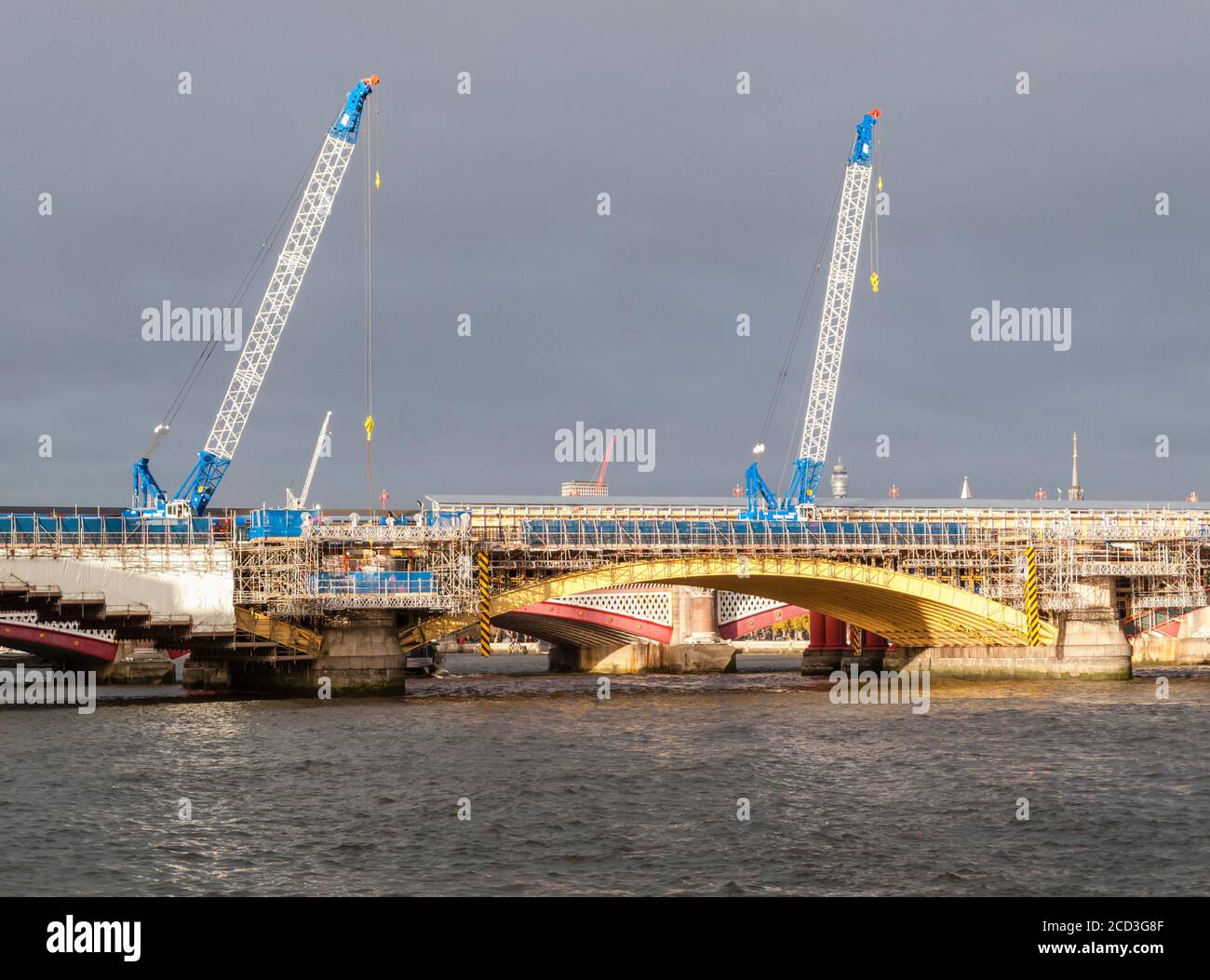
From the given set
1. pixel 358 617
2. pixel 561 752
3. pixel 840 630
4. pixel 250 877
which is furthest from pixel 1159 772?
pixel 840 630

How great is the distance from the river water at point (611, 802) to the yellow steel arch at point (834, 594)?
59.5 ft

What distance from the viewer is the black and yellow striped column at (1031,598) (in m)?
98.9

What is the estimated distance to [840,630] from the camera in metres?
133

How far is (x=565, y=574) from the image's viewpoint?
301ft

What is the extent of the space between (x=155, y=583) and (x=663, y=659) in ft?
232

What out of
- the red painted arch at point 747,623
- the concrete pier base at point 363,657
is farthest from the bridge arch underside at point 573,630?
the concrete pier base at point 363,657

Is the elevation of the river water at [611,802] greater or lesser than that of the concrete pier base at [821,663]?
greater

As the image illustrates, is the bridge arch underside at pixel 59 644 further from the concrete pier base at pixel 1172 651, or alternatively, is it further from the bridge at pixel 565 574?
the concrete pier base at pixel 1172 651

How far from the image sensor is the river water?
2898 cm

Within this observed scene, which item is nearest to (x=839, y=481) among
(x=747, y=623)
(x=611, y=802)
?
(x=747, y=623)

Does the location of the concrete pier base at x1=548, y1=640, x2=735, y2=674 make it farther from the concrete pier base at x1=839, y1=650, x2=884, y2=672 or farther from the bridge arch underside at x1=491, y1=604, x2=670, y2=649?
the concrete pier base at x1=839, y1=650, x2=884, y2=672

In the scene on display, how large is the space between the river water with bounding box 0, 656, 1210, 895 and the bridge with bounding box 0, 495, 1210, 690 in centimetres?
1160
